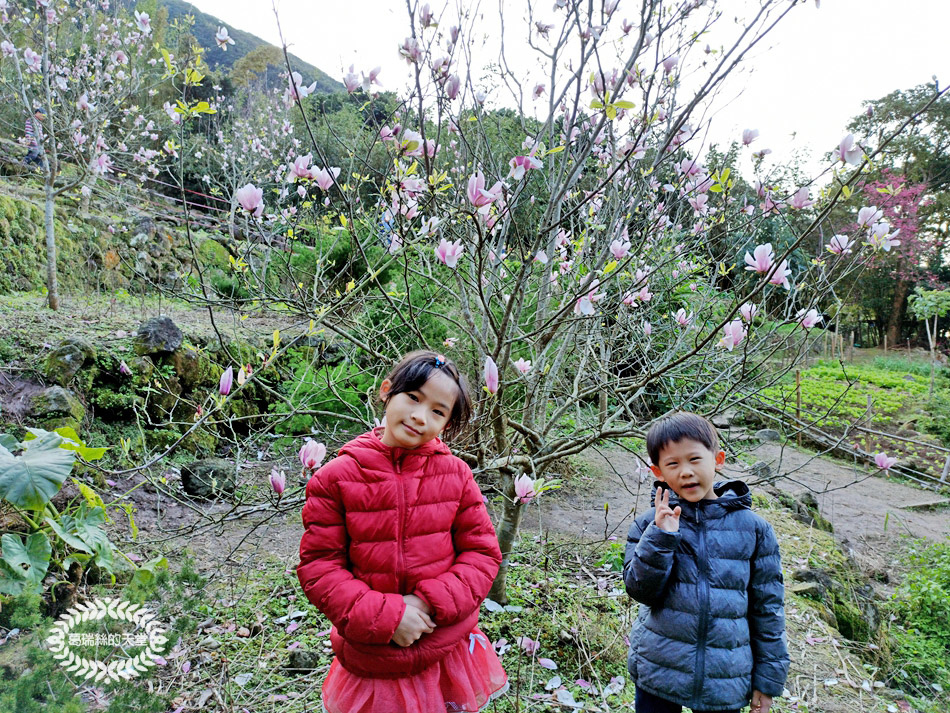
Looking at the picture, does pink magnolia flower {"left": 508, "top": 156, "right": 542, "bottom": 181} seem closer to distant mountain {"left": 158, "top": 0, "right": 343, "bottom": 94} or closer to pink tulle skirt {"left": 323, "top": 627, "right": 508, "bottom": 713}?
pink tulle skirt {"left": 323, "top": 627, "right": 508, "bottom": 713}

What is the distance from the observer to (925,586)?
3.07 m

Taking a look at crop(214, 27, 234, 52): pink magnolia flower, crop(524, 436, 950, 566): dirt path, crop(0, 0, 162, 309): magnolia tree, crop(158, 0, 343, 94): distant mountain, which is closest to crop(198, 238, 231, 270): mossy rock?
crop(0, 0, 162, 309): magnolia tree

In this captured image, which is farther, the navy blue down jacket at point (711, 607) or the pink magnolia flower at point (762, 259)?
the pink magnolia flower at point (762, 259)

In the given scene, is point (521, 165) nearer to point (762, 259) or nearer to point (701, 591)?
point (762, 259)

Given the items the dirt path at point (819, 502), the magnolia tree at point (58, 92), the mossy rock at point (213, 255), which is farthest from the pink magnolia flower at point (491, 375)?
the mossy rock at point (213, 255)

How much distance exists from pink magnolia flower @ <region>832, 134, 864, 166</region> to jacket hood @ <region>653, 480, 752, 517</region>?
796 mm

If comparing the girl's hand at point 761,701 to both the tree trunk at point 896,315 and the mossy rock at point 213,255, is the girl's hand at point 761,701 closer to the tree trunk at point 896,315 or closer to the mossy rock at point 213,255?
the mossy rock at point 213,255

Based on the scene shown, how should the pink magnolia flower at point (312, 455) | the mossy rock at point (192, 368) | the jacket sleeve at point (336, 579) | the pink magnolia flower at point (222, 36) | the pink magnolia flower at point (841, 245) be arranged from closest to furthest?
the jacket sleeve at point (336, 579) → the pink magnolia flower at point (312, 455) → the pink magnolia flower at point (841, 245) → the pink magnolia flower at point (222, 36) → the mossy rock at point (192, 368)

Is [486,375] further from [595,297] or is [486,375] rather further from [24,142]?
[24,142]

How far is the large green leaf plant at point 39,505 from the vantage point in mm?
1111

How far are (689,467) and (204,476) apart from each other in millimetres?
2876

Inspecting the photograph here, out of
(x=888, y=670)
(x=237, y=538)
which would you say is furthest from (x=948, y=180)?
(x=237, y=538)

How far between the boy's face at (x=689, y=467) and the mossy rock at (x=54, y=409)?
10.6ft

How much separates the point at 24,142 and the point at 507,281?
24.3 ft
